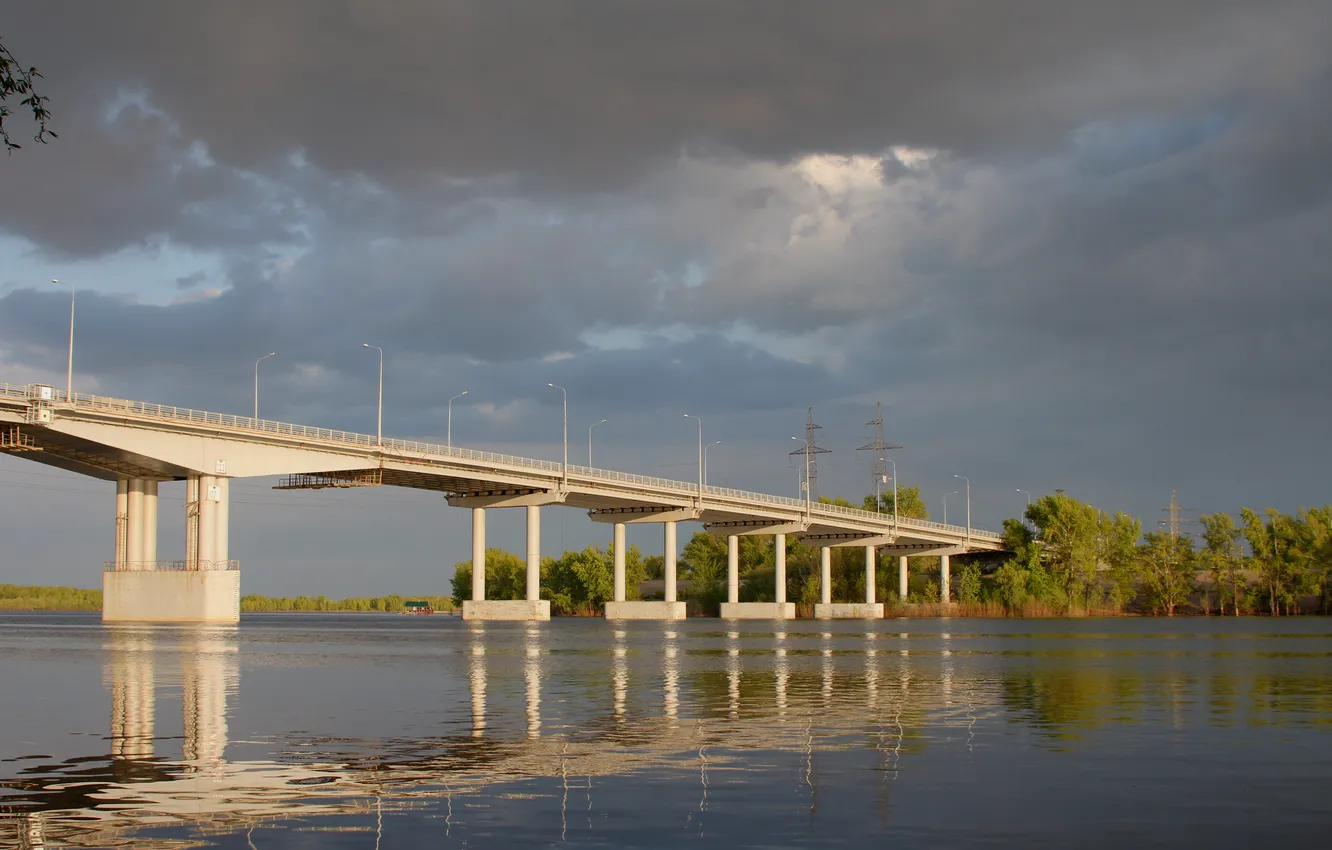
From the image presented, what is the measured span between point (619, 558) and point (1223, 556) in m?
81.2

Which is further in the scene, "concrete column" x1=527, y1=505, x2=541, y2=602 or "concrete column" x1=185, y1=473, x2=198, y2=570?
"concrete column" x1=527, y1=505, x2=541, y2=602

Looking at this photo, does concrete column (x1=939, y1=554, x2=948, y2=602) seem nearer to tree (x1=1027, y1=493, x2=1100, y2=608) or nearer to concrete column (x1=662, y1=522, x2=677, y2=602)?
tree (x1=1027, y1=493, x2=1100, y2=608)

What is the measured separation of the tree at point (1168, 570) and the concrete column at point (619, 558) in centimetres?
7560

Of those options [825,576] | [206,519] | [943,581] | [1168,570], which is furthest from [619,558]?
[1168,570]

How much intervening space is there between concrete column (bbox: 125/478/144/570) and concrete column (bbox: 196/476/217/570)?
28.5ft

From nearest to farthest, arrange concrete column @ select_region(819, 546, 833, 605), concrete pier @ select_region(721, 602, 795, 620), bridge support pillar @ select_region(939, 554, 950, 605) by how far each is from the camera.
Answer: concrete pier @ select_region(721, 602, 795, 620), concrete column @ select_region(819, 546, 833, 605), bridge support pillar @ select_region(939, 554, 950, 605)

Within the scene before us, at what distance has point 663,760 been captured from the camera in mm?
19594

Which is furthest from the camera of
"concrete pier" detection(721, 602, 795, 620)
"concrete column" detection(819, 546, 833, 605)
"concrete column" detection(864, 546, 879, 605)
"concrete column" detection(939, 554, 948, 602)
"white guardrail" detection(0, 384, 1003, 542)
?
"concrete column" detection(939, 554, 948, 602)

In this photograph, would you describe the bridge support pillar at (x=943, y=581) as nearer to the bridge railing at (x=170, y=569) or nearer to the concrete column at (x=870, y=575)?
the concrete column at (x=870, y=575)

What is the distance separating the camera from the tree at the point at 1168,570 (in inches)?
7249

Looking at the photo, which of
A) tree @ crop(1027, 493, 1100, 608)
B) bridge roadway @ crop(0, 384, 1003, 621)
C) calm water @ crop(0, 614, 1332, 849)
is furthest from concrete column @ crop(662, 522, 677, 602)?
calm water @ crop(0, 614, 1332, 849)

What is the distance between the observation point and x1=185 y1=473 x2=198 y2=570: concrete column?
334ft

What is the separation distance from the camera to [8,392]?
287 feet

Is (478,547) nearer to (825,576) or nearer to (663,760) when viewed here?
(825,576)
